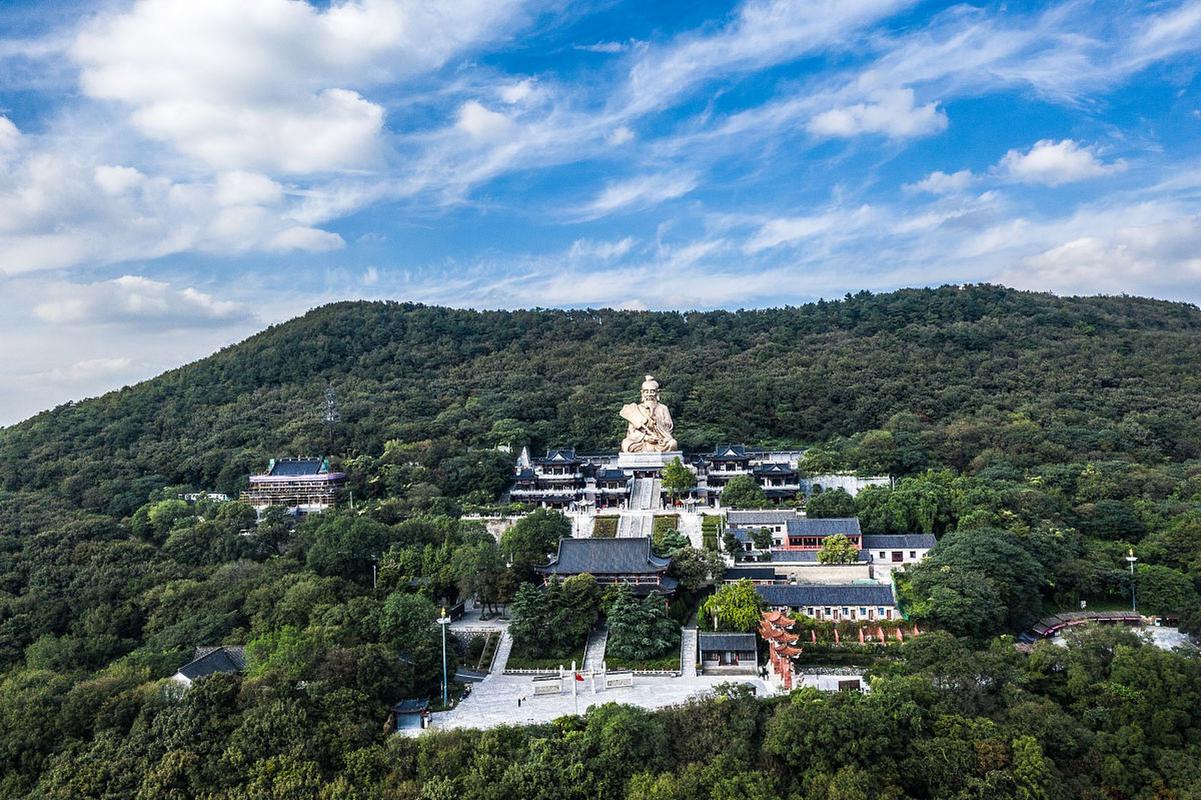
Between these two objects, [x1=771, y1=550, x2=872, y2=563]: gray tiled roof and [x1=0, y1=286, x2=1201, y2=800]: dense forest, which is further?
[x1=771, y1=550, x2=872, y2=563]: gray tiled roof

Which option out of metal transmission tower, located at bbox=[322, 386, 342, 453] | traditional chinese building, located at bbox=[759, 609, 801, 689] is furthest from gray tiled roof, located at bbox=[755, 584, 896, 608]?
metal transmission tower, located at bbox=[322, 386, 342, 453]

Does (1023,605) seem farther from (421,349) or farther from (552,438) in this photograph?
(421,349)

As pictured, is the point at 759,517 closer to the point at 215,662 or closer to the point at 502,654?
the point at 502,654

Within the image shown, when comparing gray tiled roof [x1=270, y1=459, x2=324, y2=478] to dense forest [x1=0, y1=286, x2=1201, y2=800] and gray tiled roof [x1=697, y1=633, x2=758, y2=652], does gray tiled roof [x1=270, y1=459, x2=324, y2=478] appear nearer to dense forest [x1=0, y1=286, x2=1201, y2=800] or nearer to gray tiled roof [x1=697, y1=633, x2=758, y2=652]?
dense forest [x1=0, y1=286, x2=1201, y2=800]

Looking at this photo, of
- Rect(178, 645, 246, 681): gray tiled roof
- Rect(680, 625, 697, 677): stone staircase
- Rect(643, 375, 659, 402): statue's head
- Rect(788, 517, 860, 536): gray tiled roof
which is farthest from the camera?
Rect(643, 375, 659, 402): statue's head

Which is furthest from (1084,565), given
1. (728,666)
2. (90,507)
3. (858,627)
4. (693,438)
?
(90,507)

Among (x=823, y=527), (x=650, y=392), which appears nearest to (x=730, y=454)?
(x=650, y=392)

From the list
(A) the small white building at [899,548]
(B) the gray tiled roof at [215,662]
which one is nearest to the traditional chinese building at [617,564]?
(A) the small white building at [899,548]
